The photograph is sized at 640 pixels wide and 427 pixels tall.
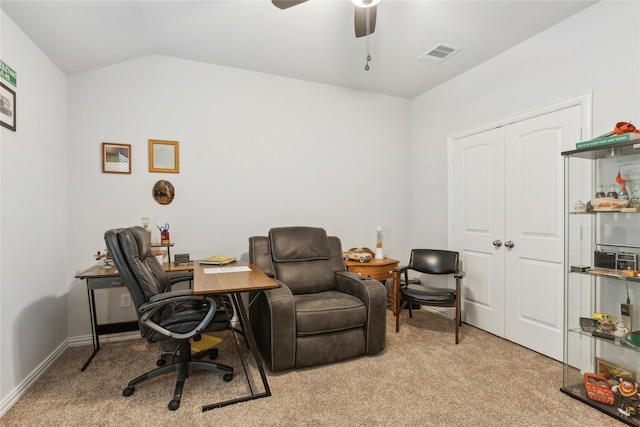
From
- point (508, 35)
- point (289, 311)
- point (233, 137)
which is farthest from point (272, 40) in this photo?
point (289, 311)

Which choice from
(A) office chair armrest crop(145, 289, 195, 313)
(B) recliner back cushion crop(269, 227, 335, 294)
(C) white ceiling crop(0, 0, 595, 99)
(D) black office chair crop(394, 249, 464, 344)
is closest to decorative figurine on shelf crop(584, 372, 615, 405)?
(D) black office chair crop(394, 249, 464, 344)

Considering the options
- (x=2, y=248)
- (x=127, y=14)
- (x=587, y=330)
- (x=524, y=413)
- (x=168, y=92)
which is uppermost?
(x=127, y=14)

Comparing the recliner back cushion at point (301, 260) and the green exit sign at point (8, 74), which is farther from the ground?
the green exit sign at point (8, 74)

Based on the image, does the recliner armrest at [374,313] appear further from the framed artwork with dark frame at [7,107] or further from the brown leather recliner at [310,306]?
the framed artwork with dark frame at [7,107]

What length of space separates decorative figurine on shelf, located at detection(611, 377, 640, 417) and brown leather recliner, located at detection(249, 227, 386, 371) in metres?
1.46

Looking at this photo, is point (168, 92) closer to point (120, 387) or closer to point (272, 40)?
point (272, 40)

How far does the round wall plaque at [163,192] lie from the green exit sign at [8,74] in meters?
1.21

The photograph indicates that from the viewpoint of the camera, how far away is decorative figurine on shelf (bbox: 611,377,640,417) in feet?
6.11

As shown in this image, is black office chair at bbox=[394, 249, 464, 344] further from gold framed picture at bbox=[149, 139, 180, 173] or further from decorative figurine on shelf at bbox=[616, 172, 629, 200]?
gold framed picture at bbox=[149, 139, 180, 173]

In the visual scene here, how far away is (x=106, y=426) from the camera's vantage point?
1.79 meters

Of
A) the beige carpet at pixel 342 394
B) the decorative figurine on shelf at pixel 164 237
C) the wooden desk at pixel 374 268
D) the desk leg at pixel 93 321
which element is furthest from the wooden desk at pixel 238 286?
the wooden desk at pixel 374 268

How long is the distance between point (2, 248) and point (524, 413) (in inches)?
128

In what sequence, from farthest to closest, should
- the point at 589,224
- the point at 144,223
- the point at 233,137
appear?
the point at 233,137, the point at 144,223, the point at 589,224

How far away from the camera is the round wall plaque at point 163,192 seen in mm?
3084
